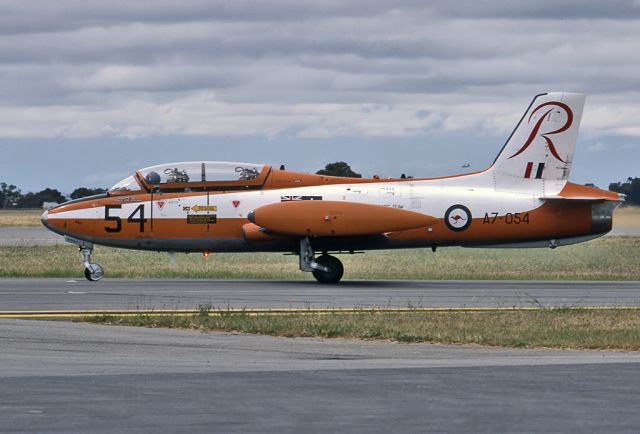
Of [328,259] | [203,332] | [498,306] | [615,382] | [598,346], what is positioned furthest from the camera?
[328,259]

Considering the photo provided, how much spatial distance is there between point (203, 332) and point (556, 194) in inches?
686

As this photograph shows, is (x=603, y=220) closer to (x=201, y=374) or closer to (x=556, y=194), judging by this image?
(x=556, y=194)

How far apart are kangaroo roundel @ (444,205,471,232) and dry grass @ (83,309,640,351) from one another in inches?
414

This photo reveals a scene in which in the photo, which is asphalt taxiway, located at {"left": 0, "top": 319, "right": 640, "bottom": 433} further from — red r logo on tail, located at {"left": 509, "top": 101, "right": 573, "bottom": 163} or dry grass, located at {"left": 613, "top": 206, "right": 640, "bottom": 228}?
dry grass, located at {"left": 613, "top": 206, "right": 640, "bottom": 228}

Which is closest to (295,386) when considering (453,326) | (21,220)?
(453,326)

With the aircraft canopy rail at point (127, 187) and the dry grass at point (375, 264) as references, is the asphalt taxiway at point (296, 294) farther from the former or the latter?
the dry grass at point (375, 264)

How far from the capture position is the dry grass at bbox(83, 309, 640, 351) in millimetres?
17922

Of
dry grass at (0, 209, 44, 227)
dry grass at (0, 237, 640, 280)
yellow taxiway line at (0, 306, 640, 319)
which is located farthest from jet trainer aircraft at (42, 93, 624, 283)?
dry grass at (0, 209, 44, 227)

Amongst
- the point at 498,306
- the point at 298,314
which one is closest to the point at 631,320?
the point at 498,306

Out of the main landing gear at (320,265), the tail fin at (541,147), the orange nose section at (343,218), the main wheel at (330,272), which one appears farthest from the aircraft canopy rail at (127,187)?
the tail fin at (541,147)

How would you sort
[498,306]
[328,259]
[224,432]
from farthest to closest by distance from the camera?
[328,259]
[498,306]
[224,432]

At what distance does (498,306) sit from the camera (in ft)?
80.4

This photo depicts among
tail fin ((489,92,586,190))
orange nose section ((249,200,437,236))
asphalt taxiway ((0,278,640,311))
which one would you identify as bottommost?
asphalt taxiway ((0,278,640,311))

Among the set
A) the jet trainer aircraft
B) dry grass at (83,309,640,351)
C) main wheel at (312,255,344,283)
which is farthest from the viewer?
main wheel at (312,255,344,283)
